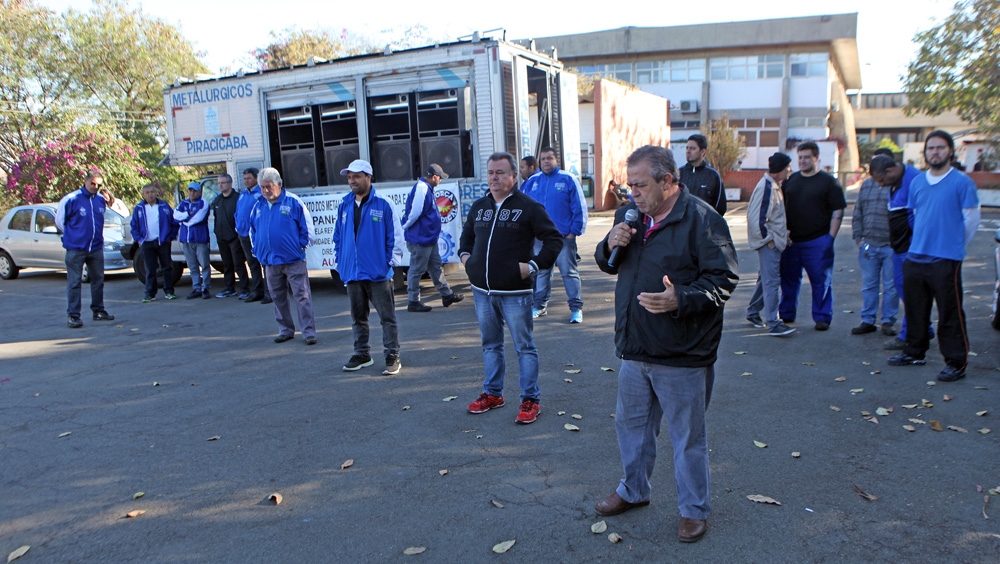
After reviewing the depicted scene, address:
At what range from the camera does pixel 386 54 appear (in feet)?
35.0

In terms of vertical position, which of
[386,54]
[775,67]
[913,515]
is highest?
[775,67]

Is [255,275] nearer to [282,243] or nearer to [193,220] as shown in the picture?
[193,220]

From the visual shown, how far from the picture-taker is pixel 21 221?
585 inches

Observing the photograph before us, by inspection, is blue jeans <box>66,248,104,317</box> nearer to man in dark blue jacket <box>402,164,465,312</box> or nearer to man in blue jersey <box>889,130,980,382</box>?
man in dark blue jacket <box>402,164,465,312</box>

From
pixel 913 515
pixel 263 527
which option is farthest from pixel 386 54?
pixel 913 515

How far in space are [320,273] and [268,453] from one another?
9.85 meters

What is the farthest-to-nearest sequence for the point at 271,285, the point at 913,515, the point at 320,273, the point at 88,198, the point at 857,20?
the point at 857,20
the point at 320,273
the point at 88,198
the point at 271,285
the point at 913,515

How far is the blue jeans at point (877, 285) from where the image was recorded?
23.4 ft

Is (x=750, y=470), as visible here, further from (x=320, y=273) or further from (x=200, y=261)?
(x=320, y=273)

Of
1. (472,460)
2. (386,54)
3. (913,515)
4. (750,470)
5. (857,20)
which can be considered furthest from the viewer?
(857,20)

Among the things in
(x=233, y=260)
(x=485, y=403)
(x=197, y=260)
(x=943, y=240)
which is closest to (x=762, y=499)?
(x=485, y=403)

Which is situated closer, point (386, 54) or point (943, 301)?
point (943, 301)

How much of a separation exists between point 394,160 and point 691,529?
29.2 feet

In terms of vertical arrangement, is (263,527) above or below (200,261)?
below
